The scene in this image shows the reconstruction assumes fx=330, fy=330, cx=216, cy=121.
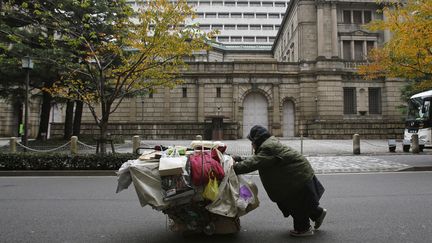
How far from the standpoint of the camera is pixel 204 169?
154 inches

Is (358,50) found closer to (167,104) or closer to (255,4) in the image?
(167,104)

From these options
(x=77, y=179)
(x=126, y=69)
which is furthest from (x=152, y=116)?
(x=77, y=179)

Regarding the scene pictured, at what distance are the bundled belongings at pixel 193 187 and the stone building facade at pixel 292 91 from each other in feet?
93.9

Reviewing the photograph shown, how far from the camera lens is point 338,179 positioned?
32.6 feet

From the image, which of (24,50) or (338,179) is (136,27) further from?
(338,179)

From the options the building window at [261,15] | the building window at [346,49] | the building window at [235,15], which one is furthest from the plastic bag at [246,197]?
the building window at [261,15]

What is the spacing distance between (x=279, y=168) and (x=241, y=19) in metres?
75.3

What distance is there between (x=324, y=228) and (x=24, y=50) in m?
18.8

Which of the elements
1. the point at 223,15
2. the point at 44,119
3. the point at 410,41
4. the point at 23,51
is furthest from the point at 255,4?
the point at 410,41

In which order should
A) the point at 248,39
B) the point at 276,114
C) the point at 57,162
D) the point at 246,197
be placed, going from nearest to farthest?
the point at 246,197, the point at 57,162, the point at 276,114, the point at 248,39

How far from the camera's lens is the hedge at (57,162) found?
460 inches

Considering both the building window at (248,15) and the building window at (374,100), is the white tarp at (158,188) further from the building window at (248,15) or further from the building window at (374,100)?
the building window at (248,15)

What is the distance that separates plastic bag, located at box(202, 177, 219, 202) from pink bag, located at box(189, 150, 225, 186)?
0.05 metres

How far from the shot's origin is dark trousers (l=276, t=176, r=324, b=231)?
4395 mm
